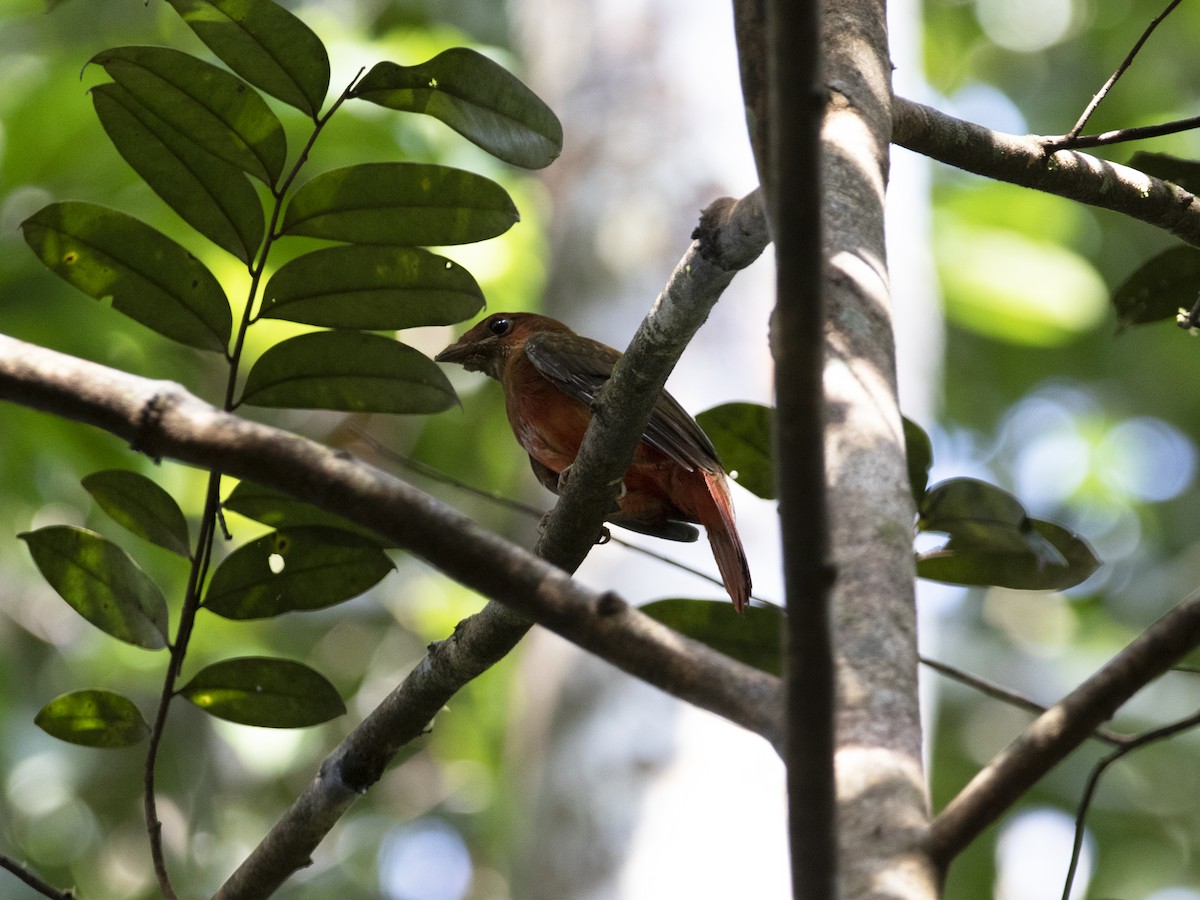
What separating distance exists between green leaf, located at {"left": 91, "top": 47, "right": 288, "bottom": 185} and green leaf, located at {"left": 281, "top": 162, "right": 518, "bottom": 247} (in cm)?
9

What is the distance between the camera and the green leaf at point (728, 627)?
7.56ft

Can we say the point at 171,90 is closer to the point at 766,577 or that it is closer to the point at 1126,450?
the point at 766,577

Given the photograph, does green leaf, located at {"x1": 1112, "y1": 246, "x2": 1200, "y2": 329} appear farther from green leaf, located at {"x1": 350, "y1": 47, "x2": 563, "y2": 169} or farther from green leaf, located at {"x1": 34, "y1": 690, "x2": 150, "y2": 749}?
green leaf, located at {"x1": 34, "y1": 690, "x2": 150, "y2": 749}

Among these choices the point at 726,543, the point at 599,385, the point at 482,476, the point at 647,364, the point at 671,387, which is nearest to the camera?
the point at 647,364

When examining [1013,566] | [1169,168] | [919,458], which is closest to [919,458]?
[919,458]

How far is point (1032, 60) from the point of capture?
1022 centimetres

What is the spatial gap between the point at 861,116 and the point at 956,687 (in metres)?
7.78

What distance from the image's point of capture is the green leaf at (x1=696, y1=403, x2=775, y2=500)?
238 cm

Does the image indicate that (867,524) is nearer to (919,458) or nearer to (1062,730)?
(1062,730)

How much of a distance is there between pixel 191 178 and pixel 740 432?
104 centimetres

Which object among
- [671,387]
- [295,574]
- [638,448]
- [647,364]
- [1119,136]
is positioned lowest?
[295,574]

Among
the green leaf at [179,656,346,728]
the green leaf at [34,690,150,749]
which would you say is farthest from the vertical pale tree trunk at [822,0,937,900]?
the green leaf at [34,690,150,749]

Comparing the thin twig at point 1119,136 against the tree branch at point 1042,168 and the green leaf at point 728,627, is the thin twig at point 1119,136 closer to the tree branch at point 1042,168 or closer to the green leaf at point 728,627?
the tree branch at point 1042,168

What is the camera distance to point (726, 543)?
3.30 m
